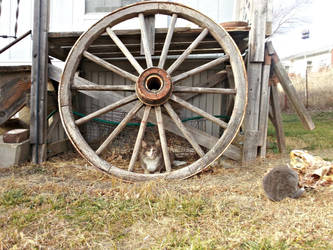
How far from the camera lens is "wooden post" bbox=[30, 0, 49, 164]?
11.2 feet

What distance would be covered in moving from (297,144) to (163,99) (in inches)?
128

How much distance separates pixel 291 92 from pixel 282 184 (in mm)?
1613

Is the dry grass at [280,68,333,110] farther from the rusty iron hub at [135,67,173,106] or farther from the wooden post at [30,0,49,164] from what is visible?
the wooden post at [30,0,49,164]

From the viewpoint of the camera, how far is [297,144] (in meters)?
4.88

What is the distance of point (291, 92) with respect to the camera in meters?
3.38

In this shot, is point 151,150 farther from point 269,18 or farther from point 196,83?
point 269,18

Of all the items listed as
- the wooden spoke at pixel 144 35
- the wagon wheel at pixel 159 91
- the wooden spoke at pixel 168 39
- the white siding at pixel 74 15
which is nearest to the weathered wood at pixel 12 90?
the wagon wheel at pixel 159 91

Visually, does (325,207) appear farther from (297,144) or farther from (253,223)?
(297,144)

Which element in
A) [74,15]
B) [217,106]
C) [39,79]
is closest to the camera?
[39,79]

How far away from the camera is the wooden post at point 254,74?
3.22 metres

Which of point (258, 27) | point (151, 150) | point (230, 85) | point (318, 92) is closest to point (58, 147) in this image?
point (151, 150)

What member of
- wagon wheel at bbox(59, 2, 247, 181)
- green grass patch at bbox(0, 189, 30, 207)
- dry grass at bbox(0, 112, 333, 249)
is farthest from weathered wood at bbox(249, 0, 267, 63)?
green grass patch at bbox(0, 189, 30, 207)

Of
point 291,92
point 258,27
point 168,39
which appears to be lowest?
point 291,92

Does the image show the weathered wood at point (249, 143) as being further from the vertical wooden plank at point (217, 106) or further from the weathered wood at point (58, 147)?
the weathered wood at point (58, 147)
